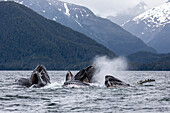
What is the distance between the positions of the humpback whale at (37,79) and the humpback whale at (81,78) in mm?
3330

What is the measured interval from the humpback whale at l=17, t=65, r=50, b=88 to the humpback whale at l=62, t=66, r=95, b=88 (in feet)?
10.9

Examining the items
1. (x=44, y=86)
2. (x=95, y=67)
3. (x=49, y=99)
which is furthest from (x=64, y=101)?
(x=95, y=67)

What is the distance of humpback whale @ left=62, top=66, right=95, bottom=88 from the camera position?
53456mm

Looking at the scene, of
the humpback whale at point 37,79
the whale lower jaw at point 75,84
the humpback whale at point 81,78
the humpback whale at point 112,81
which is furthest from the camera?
the humpback whale at point 81,78

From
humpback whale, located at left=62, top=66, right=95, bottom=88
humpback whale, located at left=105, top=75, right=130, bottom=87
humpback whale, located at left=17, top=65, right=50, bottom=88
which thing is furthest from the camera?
humpback whale, located at left=62, top=66, right=95, bottom=88

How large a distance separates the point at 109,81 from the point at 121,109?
20.5 m

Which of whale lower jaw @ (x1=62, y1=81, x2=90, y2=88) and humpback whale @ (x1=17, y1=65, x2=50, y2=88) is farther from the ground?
humpback whale @ (x1=17, y1=65, x2=50, y2=88)

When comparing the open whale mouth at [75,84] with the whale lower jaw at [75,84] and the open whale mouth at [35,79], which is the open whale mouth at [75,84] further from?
the open whale mouth at [35,79]

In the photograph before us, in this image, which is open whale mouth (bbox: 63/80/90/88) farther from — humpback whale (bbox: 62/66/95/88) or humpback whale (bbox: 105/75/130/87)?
humpback whale (bbox: 105/75/130/87)

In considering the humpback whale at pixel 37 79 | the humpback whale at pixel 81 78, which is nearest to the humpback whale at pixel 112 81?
the humpback whale at pixel 81 78

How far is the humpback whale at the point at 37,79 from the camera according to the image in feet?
170

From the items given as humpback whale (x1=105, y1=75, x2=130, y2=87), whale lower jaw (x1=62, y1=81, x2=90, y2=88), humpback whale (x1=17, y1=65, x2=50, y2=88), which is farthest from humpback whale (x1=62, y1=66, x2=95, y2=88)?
humpback whale (x1=17, y1=65, x2=50, y2=88)

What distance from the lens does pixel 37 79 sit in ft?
174

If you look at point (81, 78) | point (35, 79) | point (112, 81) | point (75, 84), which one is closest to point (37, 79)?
point (35, 79)
